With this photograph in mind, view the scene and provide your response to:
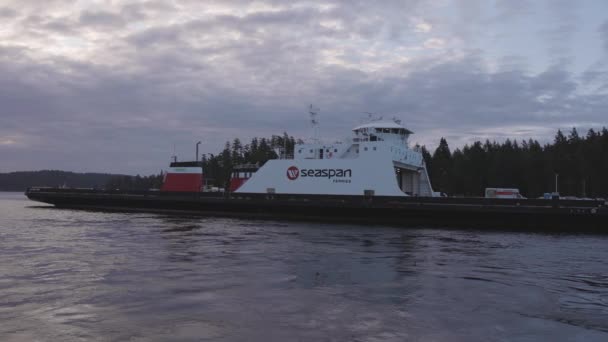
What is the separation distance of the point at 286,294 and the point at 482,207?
17.9 meters

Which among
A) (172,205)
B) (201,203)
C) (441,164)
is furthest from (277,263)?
(441,164)

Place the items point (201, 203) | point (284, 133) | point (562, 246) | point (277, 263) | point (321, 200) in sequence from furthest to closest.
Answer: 1. point (284, 133)
2. point (201, 203)
3. point (321, 200)
4. point (562, 246)
5. point (277, 263)

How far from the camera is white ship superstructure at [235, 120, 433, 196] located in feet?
90.9

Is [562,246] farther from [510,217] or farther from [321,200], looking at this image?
[321,200]

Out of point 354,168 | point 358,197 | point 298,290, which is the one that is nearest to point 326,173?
point 354,168

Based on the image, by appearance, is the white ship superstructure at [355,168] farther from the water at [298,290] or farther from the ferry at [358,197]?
the water at [298,290]

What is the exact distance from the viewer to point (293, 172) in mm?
30000

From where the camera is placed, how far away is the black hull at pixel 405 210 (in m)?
22.9

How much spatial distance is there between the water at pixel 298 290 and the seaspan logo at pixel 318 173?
11.2m

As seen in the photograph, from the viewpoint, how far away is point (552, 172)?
2406 inches

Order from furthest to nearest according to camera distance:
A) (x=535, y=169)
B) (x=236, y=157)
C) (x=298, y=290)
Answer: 1. (x=236, y=157)
2. (x=535, y=169)
3. (x=298, y=290)

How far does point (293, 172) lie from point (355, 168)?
421 centimetres

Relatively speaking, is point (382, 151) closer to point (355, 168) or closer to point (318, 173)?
point (355, 168)

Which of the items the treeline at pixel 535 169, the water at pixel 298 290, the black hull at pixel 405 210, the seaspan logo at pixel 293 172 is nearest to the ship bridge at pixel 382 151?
the seaspan logo at pixel 293 172
